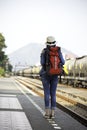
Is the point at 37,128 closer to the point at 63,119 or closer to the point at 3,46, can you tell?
the point at 63,119

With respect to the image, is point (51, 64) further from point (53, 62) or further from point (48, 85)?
point (48, 85)

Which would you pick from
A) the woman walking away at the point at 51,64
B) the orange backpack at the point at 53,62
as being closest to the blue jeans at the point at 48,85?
the woman walking away at the point at 51,64

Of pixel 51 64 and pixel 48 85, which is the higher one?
pixel 51 64

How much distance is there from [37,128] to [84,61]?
3098 cm

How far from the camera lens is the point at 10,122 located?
10.3 meters

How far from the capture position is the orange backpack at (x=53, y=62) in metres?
11.3

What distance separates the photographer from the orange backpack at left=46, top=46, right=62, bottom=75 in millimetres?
11297

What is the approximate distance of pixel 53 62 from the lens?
11352 mm

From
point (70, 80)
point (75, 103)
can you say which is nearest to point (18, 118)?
point (75, 103)

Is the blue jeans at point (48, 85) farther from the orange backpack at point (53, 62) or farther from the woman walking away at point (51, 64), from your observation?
the orange backpack at point (53, 62)

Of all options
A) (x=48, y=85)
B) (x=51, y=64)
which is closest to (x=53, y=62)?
(x=51, y=64)

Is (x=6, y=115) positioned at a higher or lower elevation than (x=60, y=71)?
lower

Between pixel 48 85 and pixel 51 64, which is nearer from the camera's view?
pixel 51 64

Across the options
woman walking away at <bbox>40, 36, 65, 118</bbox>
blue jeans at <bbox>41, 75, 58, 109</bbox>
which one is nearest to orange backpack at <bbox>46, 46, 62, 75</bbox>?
woman walking away at <bbox>40, 36, 65, 118</bbox>
